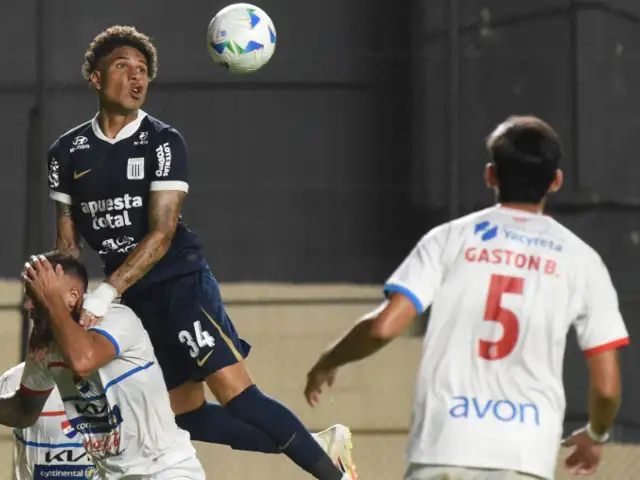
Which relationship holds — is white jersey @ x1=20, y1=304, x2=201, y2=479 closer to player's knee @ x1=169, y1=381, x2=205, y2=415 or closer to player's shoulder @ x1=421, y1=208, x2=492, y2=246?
player's shoulder @ x1=421, y1=208, x2=492, y2=246

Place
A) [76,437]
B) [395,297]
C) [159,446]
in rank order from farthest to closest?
1. [76,437]
2. [159,446]
3. [395,297]

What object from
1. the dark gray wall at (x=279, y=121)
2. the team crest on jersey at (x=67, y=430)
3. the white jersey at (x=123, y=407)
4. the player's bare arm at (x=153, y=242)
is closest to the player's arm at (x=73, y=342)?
the white jersey at (x=123, y=407)

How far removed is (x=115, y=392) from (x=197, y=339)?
960mm

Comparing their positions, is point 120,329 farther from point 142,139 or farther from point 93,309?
point 142,139

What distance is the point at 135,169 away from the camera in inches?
174

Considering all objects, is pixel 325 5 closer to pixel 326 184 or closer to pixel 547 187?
pixel 326 184

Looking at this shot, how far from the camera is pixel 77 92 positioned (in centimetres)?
723

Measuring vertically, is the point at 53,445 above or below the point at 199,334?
below

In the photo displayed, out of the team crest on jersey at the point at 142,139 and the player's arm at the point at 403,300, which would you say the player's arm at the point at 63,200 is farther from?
the player's arm at the point at 403,300

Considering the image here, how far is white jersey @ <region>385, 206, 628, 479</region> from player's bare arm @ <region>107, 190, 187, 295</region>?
1.57m

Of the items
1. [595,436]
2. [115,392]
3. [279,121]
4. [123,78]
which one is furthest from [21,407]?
[279,121]

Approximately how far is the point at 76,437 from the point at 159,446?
30.2 inches

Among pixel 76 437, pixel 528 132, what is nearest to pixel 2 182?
pixel 76 437

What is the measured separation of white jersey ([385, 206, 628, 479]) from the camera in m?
2.63
